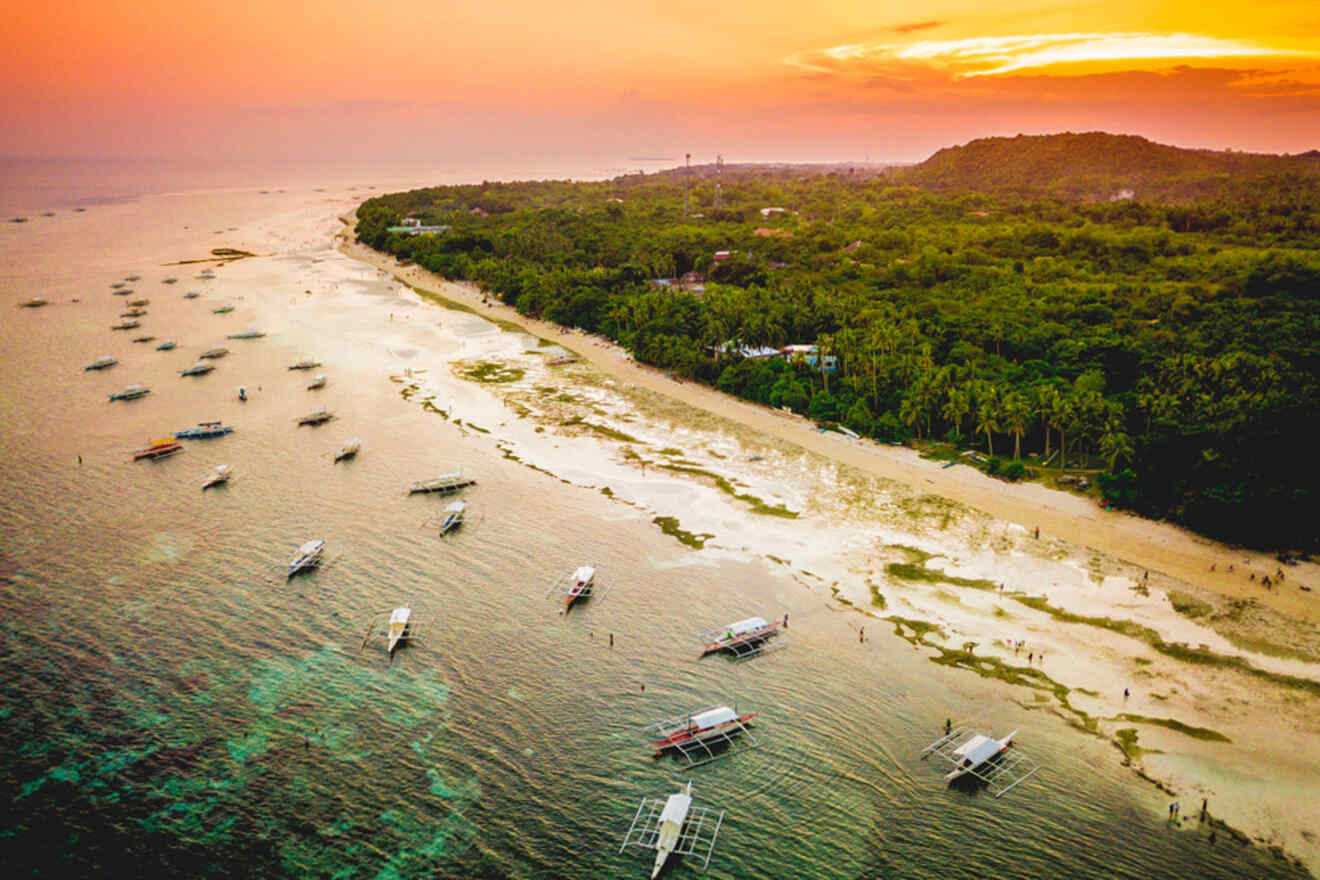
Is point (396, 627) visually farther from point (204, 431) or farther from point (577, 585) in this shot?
point (204, 431)

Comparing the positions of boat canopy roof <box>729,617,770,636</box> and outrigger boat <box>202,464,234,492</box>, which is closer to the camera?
boat canopy roof <box>729,617,770,636</box>

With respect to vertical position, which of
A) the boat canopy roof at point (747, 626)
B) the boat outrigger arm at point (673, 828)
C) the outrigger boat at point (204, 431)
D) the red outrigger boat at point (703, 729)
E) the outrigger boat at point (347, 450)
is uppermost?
the outrigger boat at point (204, 431)

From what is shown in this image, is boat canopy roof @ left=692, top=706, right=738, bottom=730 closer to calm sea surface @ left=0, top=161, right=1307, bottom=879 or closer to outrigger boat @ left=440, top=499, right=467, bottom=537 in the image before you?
calm sea surface @ left=0, top=161, right=1307, bottom=879

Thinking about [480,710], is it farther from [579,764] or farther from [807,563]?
[807,563]

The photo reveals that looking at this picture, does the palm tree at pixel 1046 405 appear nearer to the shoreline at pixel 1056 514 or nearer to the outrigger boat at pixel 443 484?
the shoreline at pixel 1056 514

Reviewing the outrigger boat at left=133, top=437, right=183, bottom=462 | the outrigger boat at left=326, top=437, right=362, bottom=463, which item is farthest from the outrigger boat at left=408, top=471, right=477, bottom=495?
the outrigger boat at left=133, top=437, right=183, bottom=462

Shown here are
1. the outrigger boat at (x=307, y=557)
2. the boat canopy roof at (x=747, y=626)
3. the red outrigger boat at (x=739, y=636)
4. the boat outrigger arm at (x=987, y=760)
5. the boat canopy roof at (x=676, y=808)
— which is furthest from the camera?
the outrigger boat at (x=307, y=557)

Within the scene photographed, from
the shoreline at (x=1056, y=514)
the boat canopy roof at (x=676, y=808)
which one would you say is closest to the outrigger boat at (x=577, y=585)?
the boat canopy roof at (x=676, y=808)
